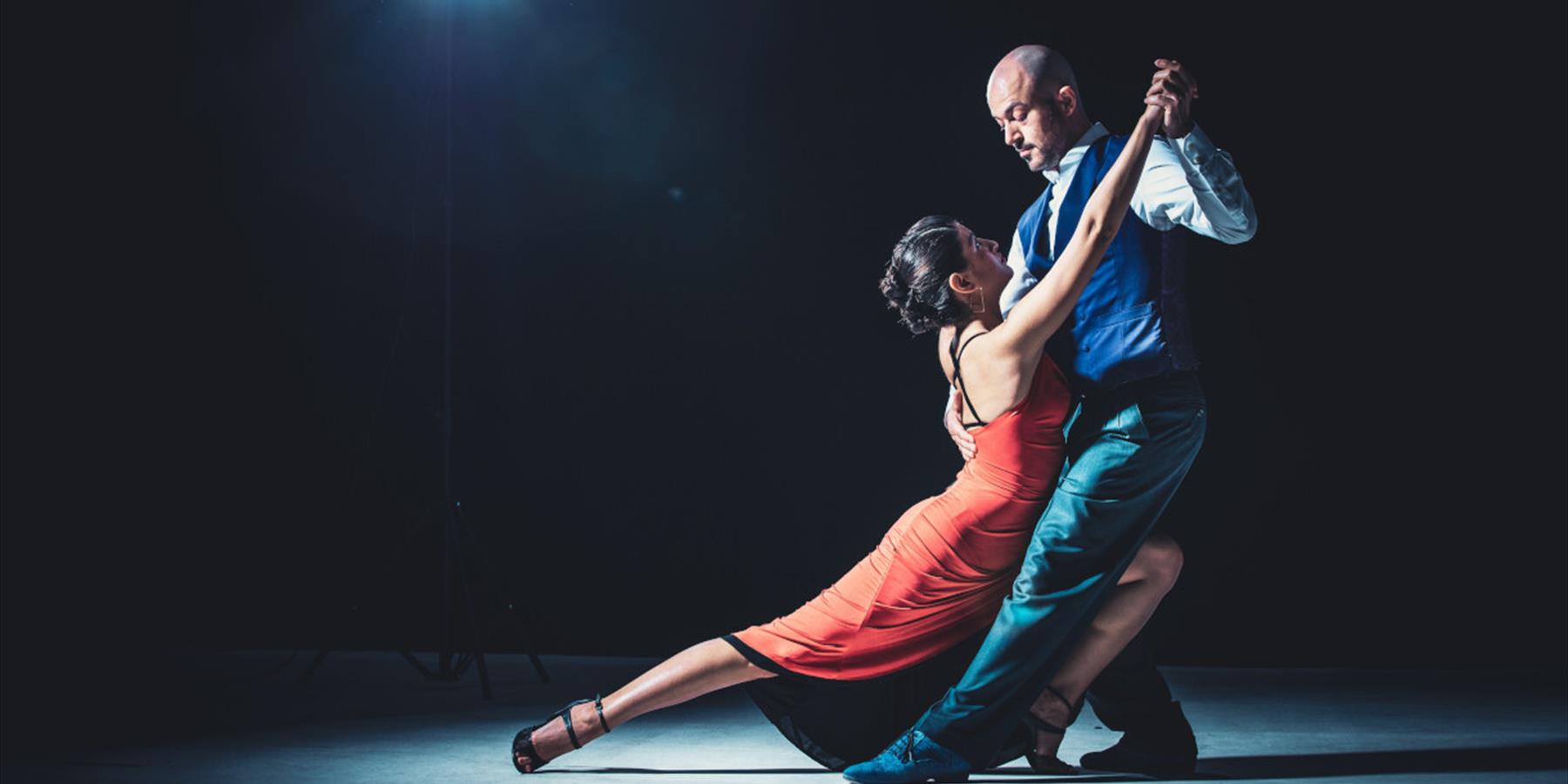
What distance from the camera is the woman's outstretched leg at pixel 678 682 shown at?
2.31m

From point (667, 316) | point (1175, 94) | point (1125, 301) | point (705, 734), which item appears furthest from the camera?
point (667, 316)

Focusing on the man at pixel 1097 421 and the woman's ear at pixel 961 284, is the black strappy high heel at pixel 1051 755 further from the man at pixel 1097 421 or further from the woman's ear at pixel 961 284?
the woman's ear at pixel 961 284

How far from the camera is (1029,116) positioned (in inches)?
90.8

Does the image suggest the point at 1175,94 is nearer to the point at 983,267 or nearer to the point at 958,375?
the point at 983,267

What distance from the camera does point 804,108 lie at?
419 cm

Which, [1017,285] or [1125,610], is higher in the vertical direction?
[1017,285]

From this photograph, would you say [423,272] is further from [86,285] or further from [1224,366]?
[1224,366]

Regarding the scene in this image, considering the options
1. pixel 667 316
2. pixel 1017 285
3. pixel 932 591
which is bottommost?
pixel 932 591

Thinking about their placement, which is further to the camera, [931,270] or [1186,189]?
[931,270]

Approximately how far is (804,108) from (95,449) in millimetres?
2665

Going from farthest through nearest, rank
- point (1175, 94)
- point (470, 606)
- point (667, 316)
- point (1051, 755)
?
1. point (667, 316)
2. point (470, 606)
3. point (1051, 755)
4. point (1175, 94)

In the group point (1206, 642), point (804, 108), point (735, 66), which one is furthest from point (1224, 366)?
point (735, 66)

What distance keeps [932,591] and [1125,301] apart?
1.89ft

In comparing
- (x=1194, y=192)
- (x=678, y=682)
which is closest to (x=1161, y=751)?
(x=678, y=682)
